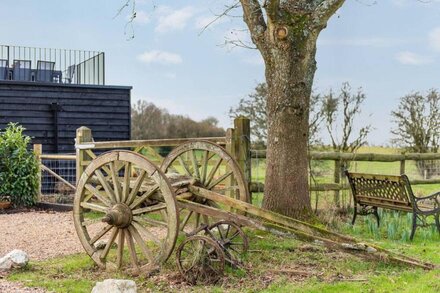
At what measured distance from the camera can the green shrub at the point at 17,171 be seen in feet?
47.3

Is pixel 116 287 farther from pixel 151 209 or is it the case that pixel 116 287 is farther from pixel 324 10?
pixel 324 10

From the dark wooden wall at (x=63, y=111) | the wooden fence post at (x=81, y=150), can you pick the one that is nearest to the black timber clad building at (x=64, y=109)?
the dark wooden wall at (x=63, y=111)

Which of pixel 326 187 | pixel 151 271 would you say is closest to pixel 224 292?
pixel 151 271

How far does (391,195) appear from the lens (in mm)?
9836

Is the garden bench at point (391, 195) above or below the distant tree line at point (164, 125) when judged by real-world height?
below

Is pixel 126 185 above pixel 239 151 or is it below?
below

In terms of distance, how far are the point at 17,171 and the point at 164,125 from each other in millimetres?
15746

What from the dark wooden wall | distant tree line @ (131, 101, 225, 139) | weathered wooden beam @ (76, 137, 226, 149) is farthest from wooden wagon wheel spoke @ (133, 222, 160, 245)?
distant tree line @ (131, 101, 225, 139)

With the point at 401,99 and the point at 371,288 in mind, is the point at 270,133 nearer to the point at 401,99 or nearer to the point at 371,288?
the point at 371,288

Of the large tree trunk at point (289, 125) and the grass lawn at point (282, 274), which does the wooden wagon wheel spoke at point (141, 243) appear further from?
the large tree trunk at point (289, 125)

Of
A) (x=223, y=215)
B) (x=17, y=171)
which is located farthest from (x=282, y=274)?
(x=17, y=171)

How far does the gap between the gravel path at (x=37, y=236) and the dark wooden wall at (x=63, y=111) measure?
6.54 meters

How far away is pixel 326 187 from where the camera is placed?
11.8m

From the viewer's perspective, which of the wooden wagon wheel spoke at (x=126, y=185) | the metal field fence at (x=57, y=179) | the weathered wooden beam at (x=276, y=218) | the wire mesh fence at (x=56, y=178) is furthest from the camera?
the wire mesh fence at (x=56, y=178)
